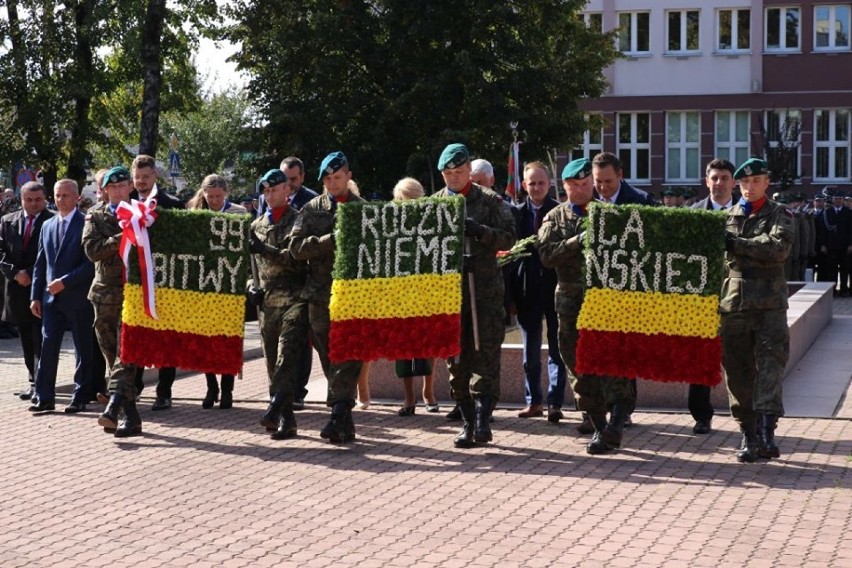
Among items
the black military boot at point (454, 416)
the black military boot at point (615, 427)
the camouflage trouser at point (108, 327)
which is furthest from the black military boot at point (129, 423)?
the black military boot at point (615, 427)

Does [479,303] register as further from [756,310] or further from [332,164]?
[756,310]

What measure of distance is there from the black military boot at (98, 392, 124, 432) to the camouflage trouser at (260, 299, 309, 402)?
3.93 feet

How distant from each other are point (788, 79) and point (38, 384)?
43977 mm

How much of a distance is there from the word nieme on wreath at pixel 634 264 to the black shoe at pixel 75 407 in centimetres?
500

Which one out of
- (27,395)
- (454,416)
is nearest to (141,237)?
(454,416)

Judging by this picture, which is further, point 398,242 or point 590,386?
point 398,242

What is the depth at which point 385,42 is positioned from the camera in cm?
3488

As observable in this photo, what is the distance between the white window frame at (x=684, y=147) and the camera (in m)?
53.9

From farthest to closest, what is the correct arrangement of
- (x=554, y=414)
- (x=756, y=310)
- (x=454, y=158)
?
(x=554, y=414), (x=454, y=158), (x=756, y=310)

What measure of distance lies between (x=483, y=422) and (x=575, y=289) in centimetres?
117

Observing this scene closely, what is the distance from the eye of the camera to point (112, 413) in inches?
444

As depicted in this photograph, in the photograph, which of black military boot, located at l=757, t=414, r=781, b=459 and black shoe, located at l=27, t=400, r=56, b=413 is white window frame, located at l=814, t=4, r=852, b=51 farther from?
black military boot, located at l=757, t=414, r=781, b=459

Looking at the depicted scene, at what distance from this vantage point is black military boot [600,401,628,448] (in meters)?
10.1

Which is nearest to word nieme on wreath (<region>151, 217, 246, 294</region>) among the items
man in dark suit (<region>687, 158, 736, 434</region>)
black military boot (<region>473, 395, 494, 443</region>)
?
black military boot (<region>473, 395, 494, 443</region>)
